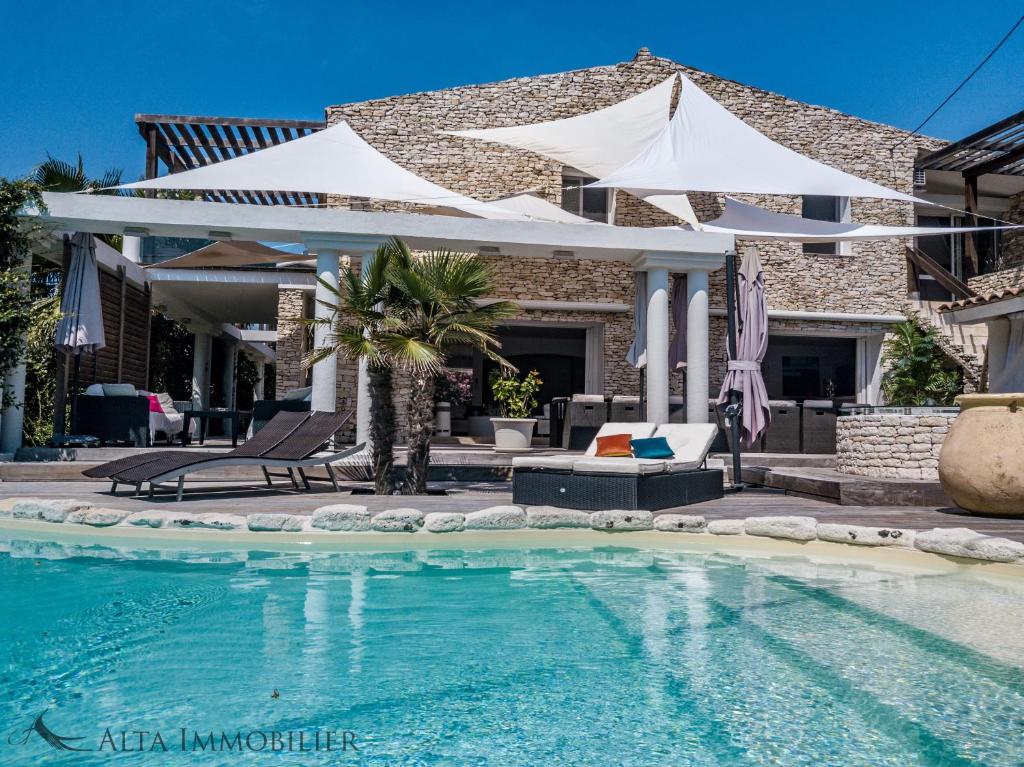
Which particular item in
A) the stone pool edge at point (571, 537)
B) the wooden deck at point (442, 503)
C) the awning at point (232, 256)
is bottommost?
the stone pool edge at point (571, 537)

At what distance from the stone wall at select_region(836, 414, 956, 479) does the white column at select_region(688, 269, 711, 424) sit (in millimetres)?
2146

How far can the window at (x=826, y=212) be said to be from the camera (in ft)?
53.2

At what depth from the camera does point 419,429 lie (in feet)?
25.1

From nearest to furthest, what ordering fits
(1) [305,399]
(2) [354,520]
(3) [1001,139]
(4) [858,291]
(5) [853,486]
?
(2) [354,520]
(5) [853,486]
(1) [305,399]
(3) [1001,139]
(4) [858,291]

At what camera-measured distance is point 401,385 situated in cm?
A: 1482

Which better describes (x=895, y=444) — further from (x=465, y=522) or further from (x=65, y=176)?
(x=65, y=176)

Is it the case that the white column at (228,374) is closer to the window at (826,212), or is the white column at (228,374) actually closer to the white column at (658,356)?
the white column at (658,356)

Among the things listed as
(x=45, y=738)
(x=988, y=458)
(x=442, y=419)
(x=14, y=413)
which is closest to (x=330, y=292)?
(x=14, y=413)

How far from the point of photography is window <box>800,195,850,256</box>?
16219 mm

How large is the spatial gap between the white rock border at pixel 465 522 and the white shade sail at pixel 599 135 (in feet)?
26.4

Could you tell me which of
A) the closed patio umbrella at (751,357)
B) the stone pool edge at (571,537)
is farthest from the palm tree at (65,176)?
the closed patio umbrella at (751,357)

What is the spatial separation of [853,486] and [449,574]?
4.25 meters

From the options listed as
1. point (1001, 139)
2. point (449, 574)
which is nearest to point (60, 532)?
point (449, 574)

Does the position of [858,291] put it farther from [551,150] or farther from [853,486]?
[853,486]
